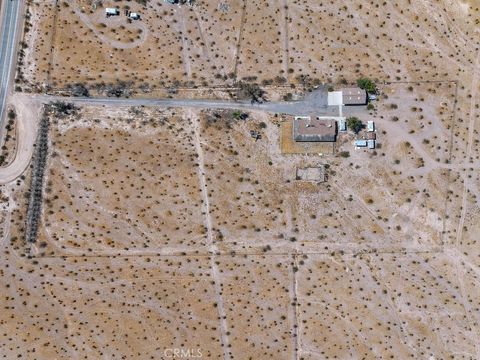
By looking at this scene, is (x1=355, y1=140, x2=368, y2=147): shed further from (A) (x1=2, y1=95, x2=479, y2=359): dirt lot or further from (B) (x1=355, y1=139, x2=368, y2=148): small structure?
(A) (x1=2, y1=95, x2=479, y2=359): dirt lot

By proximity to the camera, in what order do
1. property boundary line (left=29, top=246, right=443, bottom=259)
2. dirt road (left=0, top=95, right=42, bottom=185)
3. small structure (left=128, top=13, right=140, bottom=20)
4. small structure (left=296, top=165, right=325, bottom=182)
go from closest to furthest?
property boundary line (left=29, top=246, right=443, bottom=259) < dirt road (left=0, top=95, right=42, bottom=185) < small structure (left=296, top=165, right=325, bottom=182) < small structure (left=128, top=13, right=140, bottom=20)

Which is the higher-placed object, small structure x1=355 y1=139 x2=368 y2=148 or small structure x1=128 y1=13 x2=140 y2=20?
small structure x1=128 y1=13 x2=140 y2=20

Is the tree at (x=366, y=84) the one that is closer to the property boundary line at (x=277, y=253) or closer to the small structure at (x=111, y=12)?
the property boundary line at (x=277, y=253)

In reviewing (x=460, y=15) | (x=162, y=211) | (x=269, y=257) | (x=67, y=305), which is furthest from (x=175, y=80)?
(x=460, y=15)

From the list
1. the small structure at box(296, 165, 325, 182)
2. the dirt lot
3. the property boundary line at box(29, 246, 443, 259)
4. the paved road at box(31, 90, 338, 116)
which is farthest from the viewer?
the paved road at box(31, 90, 338, 116)

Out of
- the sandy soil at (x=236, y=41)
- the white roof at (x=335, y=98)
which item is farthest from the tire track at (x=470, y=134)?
the white roof at (x=335, y=98)

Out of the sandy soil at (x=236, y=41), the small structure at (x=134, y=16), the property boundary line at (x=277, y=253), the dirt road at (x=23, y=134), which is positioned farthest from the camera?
the small structure at (x=134, y=16)

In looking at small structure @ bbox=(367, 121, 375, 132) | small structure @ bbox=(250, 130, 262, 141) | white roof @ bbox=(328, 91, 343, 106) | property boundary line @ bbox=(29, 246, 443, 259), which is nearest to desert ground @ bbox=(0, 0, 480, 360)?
property boundary line @ bbox=(29, 246, 443, 259)

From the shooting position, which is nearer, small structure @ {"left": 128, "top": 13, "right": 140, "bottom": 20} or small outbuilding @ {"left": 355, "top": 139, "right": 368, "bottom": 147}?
small outbuilding @ {"left": 355, "top": 139, "right": 368, "bottom": 147}
